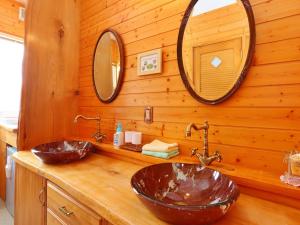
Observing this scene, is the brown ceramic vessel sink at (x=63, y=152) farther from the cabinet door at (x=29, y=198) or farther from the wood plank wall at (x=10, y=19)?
the wood plank wall at (x=10, y=19)

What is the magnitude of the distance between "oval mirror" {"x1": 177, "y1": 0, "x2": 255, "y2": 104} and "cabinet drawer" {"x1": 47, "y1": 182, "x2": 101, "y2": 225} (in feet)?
2.78

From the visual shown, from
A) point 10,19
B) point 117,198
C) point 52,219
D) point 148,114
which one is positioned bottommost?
point 52,219

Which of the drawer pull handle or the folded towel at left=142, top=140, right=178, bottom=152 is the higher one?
the folded towel at left=142, top=140, right=178, bottom=152

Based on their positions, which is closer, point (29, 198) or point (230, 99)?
point (230, 99)

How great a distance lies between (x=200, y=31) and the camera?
4.17 ft

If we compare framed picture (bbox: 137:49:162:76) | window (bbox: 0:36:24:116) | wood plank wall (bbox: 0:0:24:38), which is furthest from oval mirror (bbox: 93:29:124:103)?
wood plank wall (bbox: 0:0:24:38)

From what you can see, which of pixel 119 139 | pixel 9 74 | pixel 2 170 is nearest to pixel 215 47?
pixel 119 139

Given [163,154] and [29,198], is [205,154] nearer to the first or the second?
[163,154]

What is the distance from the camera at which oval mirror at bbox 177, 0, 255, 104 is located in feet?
3.59

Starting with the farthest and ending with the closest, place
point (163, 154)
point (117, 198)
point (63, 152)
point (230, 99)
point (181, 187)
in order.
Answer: point (63, 152)
point (163, 154)
point (230, 99)
point (181, 187)
point (117, 198)

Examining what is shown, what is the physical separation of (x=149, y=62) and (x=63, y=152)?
87 cm

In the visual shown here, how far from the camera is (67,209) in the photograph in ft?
3.40

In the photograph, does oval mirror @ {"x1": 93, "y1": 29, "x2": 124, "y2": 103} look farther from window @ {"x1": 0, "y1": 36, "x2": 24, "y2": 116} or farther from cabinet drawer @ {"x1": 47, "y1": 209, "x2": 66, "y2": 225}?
window @ {"x1": 0, "y1": 36, "x2": 24, "y2": 116}

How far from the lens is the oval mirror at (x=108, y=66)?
1757 millimetres
